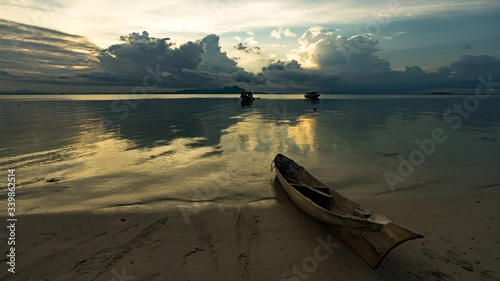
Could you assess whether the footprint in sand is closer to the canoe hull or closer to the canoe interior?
the canoe hull

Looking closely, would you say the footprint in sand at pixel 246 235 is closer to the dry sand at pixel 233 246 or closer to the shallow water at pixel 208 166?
the dry sand at pixel 233 246

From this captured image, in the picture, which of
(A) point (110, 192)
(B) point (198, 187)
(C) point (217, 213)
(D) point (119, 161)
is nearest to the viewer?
(C) point (217, 213)

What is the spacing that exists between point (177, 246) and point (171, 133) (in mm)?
22362

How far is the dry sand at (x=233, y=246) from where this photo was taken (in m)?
6.64

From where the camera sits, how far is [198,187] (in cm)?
1270

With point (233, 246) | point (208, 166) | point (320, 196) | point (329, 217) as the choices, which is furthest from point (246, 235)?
point (208, 166)

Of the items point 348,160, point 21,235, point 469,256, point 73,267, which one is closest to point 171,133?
point 348,160

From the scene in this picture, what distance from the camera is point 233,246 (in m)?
7.79

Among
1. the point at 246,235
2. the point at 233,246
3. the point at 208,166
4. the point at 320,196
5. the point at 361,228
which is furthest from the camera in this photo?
the point at 208,166

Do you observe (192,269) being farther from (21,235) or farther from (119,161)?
(119,161)

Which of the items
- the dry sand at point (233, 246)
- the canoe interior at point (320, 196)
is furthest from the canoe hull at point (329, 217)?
the dry sand at point (233, 246)

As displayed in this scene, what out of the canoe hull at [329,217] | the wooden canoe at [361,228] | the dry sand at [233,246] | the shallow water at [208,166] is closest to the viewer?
the wooden canoe at [361,228]

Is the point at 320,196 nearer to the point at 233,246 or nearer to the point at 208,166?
the point at 233,246

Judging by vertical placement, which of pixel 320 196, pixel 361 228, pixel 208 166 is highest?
pixel 361 228
